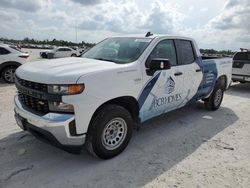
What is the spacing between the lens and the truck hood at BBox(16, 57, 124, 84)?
10.9ft

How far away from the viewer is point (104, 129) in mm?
3744

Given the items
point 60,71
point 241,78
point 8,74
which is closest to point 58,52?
point 8,74

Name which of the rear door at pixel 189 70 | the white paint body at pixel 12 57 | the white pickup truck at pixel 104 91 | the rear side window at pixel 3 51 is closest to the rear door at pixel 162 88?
the white pickup truck at pixel 104 91

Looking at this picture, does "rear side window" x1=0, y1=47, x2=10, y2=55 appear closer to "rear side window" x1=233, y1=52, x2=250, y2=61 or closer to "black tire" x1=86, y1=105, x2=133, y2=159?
"black tire" x1=86, y1=105, x2=133, y2=159

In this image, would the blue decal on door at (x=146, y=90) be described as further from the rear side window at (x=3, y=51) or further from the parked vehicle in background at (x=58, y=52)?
the parked vehicle in background at (x=58, y=52)

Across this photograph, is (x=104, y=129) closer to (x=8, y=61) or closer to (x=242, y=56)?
(x=8, y=61)

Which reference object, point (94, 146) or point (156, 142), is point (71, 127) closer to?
point (94, 146)

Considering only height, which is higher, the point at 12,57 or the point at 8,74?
the point at 12,57

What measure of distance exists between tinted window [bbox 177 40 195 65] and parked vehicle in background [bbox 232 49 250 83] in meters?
5.86

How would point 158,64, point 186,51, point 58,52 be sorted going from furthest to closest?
point 58,52 → point 186,51 → point 158,64

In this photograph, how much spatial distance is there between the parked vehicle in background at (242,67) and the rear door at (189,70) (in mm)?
5640

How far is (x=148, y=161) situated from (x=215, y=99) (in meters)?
3.69

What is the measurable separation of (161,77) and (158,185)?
1915mm

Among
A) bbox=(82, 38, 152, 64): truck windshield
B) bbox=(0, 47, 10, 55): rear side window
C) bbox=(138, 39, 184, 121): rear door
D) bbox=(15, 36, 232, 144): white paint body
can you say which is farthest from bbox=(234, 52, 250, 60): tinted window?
bbox=(0, 47, 10, 55): rear side window
